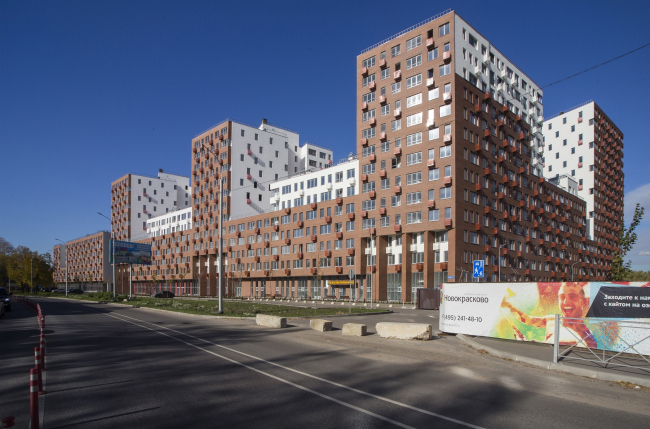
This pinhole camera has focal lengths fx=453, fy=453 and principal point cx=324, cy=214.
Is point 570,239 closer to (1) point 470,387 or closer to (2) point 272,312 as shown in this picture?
(2) point 272,312

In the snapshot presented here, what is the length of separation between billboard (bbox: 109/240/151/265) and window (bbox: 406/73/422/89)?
43.5m

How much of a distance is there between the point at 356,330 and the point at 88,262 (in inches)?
5565

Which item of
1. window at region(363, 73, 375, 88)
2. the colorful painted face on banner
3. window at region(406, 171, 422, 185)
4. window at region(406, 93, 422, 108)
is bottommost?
the colorful painted face on banner

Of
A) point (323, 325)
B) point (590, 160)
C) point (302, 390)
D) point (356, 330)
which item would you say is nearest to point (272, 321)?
point (323, 325)

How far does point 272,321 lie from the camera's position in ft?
77.4

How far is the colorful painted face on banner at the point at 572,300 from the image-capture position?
46.0 ft

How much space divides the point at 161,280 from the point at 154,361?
361ft

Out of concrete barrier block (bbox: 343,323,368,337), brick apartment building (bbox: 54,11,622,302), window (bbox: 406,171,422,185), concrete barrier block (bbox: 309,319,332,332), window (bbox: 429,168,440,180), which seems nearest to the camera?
concrete barrier block (bbox: 343,323,368,337)

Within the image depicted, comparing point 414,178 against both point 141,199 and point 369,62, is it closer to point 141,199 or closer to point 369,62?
point 369,62

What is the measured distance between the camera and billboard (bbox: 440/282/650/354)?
12688 mm

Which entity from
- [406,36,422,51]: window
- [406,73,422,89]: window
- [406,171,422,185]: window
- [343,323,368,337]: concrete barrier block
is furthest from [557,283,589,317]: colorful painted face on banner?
[406,36,422,51]: window

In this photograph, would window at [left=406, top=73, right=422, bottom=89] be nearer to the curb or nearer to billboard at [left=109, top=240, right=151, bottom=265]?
billboard at [left=109, top=240, right=151, bottom=265]

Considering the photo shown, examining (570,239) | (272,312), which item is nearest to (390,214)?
(272,312)

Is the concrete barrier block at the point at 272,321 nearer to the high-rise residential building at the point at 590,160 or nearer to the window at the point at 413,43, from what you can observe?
the window at the point at 413,43
